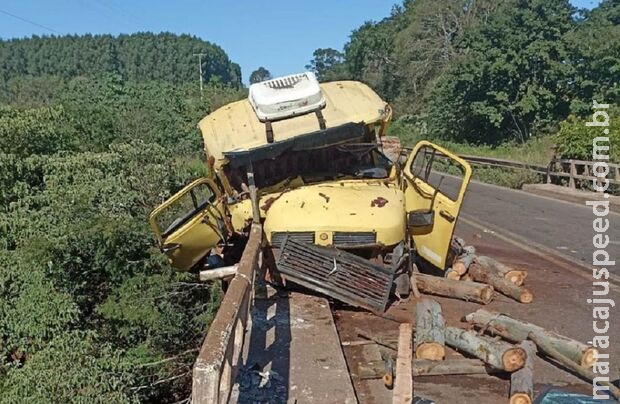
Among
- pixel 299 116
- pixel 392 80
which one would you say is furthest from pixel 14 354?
pixel 392 80

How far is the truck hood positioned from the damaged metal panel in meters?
0.19

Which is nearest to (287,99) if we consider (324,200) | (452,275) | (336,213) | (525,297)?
(324,200)

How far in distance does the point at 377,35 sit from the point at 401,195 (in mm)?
74766

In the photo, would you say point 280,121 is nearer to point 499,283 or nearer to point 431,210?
point 431,210

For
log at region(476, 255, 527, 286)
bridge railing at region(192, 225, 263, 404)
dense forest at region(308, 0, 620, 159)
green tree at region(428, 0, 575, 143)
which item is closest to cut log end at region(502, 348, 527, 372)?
bridge railing at region(192, 225, 263, 404)

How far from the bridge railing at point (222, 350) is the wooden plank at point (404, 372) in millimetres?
1214

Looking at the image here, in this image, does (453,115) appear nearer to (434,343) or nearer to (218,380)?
(434,343)

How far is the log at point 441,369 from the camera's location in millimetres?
5820

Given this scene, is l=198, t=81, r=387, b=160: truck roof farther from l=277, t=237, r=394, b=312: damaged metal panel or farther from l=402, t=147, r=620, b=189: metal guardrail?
l=402, t=147, r=620, b=189: metal guardrail

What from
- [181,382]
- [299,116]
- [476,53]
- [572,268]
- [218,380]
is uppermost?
[476,53]

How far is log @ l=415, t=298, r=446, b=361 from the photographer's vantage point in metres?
6.14

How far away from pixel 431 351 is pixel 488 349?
0.53m

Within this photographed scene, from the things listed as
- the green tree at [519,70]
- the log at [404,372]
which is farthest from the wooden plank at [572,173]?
the log at [404,372]

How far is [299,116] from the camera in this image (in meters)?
8.83
